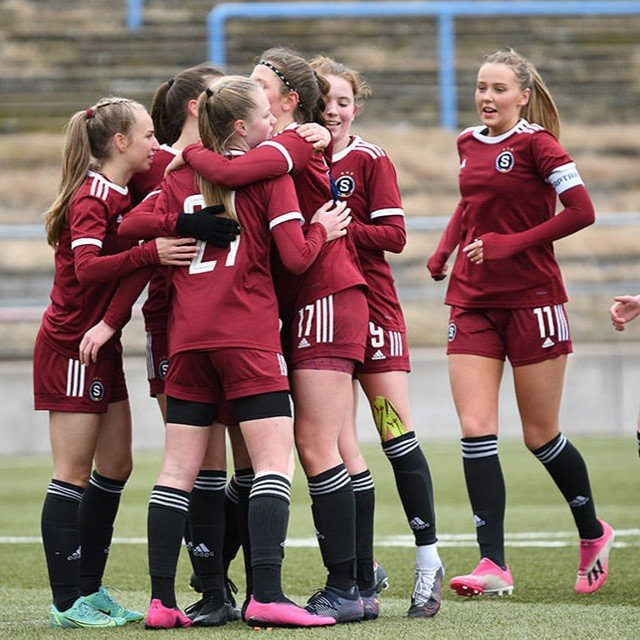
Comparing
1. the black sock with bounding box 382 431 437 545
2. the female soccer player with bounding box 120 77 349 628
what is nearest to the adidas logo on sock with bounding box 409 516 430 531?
the black sock with bounding box 382 431 437 545

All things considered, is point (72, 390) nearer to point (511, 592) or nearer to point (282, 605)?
point (282, 605)

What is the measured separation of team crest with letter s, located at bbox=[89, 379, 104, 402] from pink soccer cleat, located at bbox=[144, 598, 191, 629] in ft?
2.40

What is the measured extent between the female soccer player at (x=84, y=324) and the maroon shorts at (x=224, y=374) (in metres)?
0.38

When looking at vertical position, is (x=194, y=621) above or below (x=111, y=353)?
below

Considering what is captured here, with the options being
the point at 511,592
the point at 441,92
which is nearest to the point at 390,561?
the point at 511,592

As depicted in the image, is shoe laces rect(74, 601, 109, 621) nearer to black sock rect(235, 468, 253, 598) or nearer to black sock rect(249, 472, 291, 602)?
black sock rect(235, 468, 253, 598)

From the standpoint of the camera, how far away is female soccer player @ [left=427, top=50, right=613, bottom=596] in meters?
5.34

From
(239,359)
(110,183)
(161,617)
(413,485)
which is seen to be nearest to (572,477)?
(413,485)

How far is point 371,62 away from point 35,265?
19.3 feet

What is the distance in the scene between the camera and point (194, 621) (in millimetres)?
4473

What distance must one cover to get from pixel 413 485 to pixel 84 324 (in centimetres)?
122

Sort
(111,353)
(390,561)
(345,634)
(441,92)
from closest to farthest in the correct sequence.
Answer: (345,634), (111,353), (390,561), (441,92)

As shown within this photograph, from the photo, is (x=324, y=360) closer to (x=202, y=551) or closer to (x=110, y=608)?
(x=202, y=551)

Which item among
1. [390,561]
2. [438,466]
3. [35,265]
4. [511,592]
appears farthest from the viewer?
[35,265]
